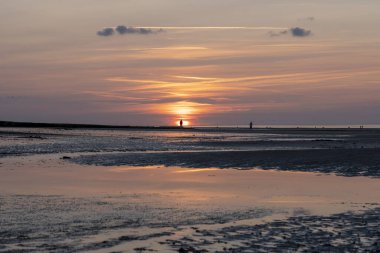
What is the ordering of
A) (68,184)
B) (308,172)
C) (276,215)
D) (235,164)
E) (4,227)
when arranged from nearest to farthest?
(4,227) → (276,215) → (68,184) → (308,172) → (235,164)

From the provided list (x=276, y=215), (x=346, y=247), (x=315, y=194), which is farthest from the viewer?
(x=315, y=194)

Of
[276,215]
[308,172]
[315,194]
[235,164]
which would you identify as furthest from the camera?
[235,164]

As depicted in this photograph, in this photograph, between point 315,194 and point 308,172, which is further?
point 308,172

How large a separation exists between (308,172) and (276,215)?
14.7 meters

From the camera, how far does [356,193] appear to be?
21250mm

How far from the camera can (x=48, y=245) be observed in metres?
12.1

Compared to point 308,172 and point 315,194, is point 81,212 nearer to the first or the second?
point 315,194

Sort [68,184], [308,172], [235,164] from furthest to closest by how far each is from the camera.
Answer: [235,164], [308,172], [68,184]

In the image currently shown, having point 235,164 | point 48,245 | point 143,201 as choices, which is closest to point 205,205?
point 143,201

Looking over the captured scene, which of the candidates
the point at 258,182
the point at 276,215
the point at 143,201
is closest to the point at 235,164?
the point at 258,182

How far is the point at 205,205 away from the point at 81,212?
12.8 feet

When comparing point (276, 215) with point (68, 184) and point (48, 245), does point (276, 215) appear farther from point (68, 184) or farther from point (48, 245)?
point (68, 184)

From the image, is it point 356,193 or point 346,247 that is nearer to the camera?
point 346,247

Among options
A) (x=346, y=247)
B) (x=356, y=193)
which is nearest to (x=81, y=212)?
(x=346, y=247)
